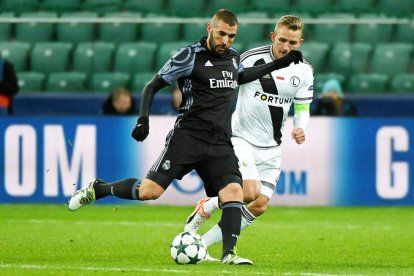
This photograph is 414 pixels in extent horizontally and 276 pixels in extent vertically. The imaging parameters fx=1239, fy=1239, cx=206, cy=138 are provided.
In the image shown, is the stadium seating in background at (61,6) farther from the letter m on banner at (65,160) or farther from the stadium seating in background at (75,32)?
the letter m on banner at (65,160)

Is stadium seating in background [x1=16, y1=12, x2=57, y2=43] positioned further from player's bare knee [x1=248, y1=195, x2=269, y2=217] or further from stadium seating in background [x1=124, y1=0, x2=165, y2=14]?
player's bare knee [x1=248, y1=195, x2=269, y2=217]

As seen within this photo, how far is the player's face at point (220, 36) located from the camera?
29.3 feet

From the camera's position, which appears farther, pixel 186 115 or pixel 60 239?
pixel 60 239

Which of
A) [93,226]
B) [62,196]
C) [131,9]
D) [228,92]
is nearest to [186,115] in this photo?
[228,92]

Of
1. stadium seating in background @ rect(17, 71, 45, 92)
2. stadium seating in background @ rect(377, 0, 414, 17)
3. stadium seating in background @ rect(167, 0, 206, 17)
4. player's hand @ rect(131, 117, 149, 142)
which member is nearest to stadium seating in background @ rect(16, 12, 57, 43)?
stadium seating in background @ rect(17, 71, 45, 92)

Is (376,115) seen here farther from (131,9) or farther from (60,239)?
(60,239)

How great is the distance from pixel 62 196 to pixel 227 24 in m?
7.04

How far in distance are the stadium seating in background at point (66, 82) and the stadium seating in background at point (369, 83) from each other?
11.6ft

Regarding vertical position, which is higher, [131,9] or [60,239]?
[131,9]

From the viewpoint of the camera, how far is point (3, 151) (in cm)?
1547

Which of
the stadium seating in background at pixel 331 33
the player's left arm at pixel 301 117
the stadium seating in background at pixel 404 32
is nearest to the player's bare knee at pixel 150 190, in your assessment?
the player's left arm at pixel 301 117

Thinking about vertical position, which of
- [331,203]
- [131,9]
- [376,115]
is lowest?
[331,203]

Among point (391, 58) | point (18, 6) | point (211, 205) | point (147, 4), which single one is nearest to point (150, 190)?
point (211, 205)

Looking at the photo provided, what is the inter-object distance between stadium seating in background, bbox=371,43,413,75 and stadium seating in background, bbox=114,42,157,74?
9.55 ft
